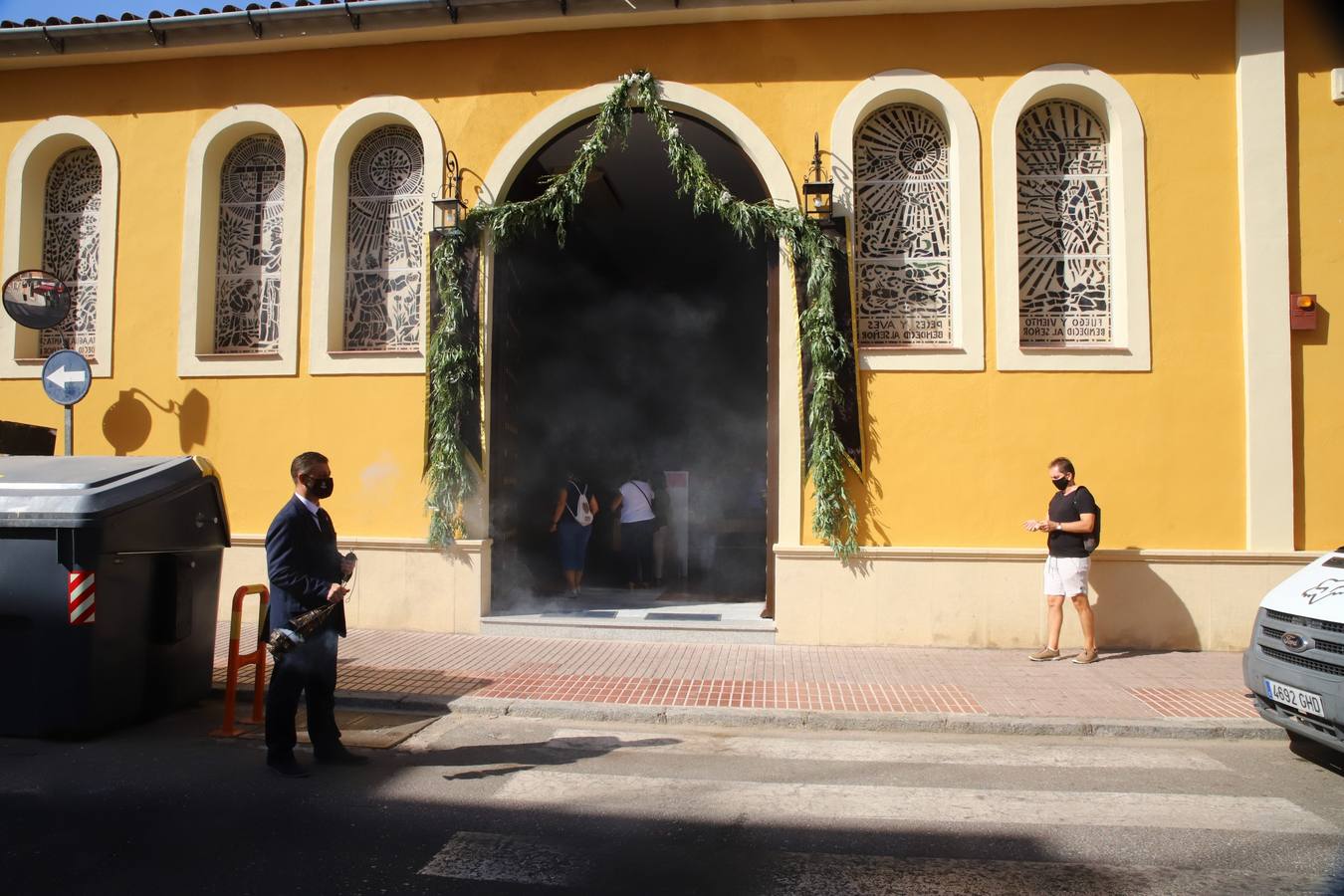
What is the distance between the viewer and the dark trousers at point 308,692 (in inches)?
185

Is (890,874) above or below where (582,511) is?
below

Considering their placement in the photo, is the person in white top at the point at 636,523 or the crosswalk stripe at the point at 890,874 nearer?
the crosswalk stripe at the point at 890,874

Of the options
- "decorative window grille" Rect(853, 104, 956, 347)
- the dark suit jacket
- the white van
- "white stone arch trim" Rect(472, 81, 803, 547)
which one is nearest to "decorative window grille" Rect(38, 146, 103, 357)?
"white stone arch trim" Rect(472, 81, 803, 547)

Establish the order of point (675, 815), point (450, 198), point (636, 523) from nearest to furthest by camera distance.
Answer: point (675, 815), point (450, 198), point (636, 523)

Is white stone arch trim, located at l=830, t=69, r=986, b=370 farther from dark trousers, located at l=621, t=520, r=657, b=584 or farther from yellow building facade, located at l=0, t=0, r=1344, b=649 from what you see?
dark trousers, located at l=621, t=520, r=657, b=584

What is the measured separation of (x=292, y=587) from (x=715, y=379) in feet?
33.6

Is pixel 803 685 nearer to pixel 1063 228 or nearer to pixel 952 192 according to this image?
pixel 952 192

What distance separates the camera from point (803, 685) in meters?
6.69

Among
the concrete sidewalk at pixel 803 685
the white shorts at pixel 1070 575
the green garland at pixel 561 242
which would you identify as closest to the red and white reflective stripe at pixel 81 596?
the concrete sidewalk at pixel 803 685

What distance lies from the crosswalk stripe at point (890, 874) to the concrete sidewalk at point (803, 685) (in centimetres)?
226

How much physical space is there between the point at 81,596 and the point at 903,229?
24.8 feet

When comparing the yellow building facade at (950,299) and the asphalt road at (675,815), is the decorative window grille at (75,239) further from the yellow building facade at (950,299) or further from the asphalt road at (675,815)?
the asphalt road at (675,815)

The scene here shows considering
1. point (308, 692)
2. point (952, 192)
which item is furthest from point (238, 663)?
point (952, 192)

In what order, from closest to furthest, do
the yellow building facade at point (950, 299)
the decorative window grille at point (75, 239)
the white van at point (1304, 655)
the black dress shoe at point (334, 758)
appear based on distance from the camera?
the white van at point (1304, 655) → the black dress shoe at point (334, 758) → the yellow building facade at point (950, 299) → the decorative window grille at point (75, 239)
